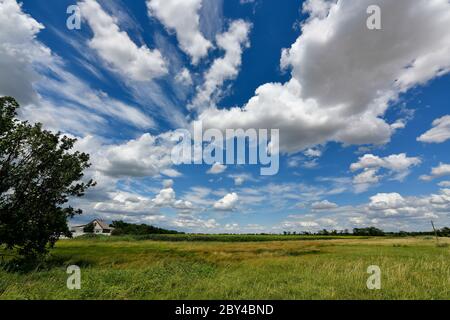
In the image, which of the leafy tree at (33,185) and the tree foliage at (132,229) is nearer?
the leafy tree at (33,185)

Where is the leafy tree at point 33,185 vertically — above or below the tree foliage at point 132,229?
above

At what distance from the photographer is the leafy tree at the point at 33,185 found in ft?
68.7

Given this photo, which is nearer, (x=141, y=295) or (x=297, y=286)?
(x=141, y=295)

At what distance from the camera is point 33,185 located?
22.9 metres

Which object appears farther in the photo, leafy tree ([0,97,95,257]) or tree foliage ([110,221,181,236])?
tree foliage ([110,221,181,236])

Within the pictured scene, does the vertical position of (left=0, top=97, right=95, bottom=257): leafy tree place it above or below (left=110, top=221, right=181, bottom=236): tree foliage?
above

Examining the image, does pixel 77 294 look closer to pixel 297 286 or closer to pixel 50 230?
pixel 297 286

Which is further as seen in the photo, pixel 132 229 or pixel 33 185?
pixel 132 229

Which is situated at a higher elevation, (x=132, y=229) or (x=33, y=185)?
(x=33, y=185)

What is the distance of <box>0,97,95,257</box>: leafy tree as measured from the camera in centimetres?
2094
